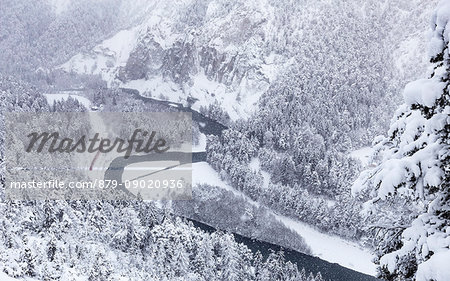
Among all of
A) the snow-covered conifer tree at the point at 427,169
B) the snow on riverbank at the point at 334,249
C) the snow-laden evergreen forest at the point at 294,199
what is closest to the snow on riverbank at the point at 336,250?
the snow on riverbank at the point at 334,249

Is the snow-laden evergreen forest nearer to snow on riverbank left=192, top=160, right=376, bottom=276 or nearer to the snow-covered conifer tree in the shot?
the snow-covered conifer tree

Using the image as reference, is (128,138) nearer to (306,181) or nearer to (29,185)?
(306,181)

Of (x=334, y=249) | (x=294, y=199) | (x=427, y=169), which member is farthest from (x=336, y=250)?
(x=427, y=169)

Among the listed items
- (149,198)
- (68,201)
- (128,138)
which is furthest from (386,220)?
(128,138)

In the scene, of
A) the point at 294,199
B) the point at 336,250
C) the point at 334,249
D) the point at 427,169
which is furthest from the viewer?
the point at 294,199

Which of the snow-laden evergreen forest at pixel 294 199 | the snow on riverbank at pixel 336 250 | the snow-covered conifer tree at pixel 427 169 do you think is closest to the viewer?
the snow-covered conifer tree at pixel 427 169

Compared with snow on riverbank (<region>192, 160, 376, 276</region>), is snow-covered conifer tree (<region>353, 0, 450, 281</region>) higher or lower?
higher

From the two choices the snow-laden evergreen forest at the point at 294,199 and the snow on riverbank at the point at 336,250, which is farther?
the snow on riverbank at the point at 336,250

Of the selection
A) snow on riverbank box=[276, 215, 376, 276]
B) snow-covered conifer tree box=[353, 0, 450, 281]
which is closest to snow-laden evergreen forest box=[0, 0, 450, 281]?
snow-covered conifer tree box=[353, 0, 450, 281]

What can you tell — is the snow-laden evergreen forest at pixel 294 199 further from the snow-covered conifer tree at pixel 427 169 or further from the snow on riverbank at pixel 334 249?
the snow on riverbank at pixel 334 249

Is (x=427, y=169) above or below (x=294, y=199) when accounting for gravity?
above

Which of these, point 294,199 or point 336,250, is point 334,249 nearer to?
point 336,250

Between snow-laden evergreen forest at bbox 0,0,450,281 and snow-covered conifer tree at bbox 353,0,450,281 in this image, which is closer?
snow-covered conifer tree at bbox 353,0,450,281
